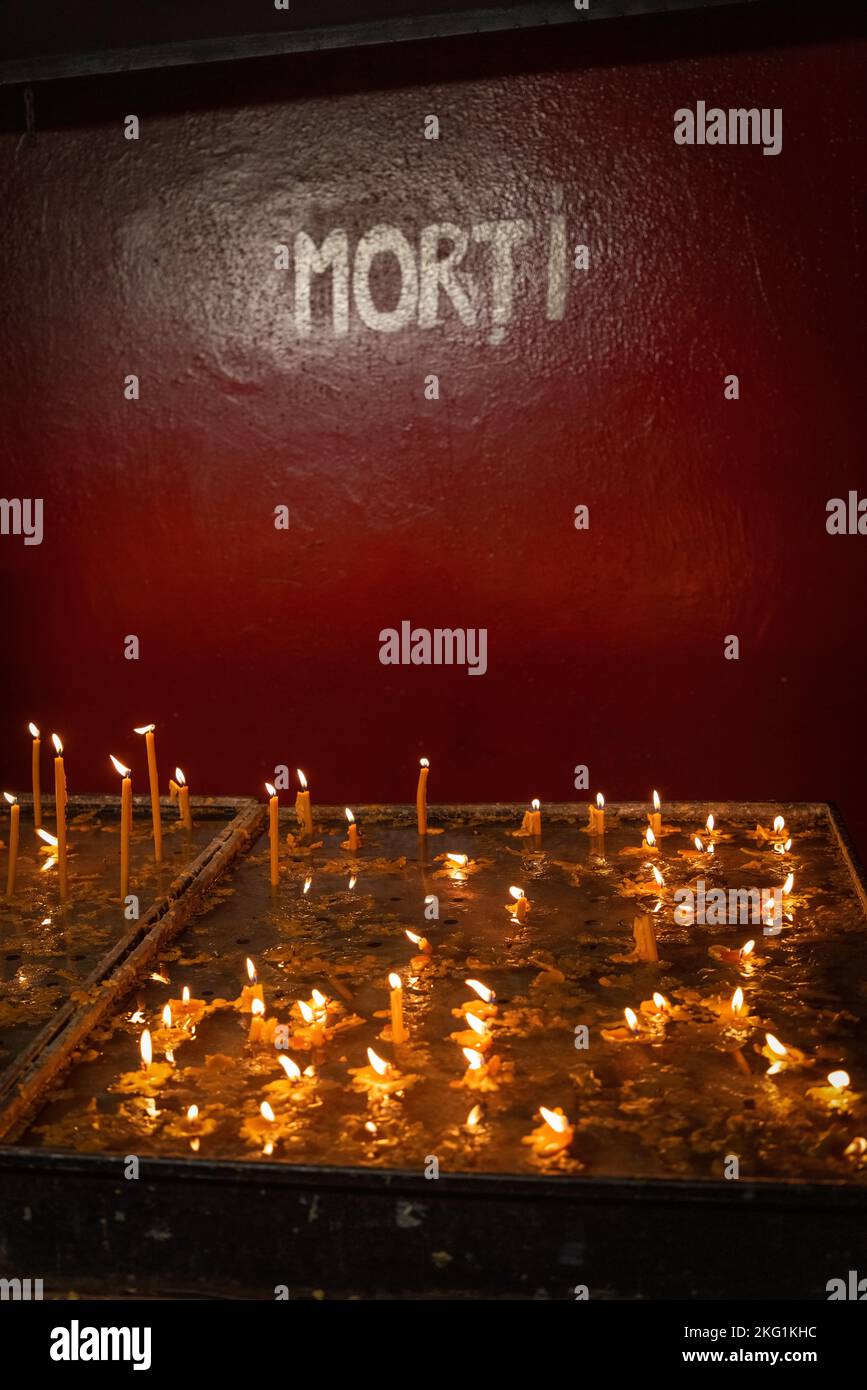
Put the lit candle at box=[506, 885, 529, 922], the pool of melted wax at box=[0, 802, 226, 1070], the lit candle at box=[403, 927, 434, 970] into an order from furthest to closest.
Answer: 1. the lit candle at box=[506, 885, 529, 922]
2. the lit candle at box=[403, 927, 434, 970]
3. the pool of melted wax at box=[0, 802, 226, 1070]

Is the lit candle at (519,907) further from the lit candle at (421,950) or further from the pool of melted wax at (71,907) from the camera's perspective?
the pool of melted wax at (71,907)

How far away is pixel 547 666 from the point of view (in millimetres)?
4207

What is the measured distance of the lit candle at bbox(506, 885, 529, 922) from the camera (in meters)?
2.38

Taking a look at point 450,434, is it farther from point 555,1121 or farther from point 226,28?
point 555,1121

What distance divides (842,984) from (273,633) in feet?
8.63

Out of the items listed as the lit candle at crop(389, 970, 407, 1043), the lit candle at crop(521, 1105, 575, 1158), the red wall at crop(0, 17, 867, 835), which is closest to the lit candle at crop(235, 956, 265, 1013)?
the lit candle at crop(389, 970, 407, 1043)

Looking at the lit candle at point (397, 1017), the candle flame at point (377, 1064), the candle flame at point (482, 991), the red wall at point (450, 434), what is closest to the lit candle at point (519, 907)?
the candle flame at point (482, 991)

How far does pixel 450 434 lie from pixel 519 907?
6.93ft

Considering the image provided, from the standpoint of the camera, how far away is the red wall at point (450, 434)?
3914 millimetres

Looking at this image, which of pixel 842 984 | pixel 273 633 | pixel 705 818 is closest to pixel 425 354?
pixel 273 633

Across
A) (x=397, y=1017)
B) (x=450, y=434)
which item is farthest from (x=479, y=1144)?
(x=450, y=434)

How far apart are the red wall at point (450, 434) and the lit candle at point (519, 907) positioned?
1.83 metres

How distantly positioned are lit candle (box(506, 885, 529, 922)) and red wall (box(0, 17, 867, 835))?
1.83 m

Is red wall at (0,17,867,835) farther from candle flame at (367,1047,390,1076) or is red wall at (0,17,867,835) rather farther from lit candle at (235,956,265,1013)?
candle flame at (367,1047,390,1076)
